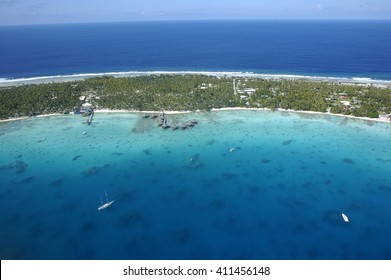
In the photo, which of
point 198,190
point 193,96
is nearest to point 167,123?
point 193,96

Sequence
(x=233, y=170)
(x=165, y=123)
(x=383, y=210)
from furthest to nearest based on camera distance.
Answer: (x=165, y=123) < (x=233, y=170) < (x=383, y=210)

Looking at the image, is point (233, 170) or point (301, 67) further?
point (301, 67)

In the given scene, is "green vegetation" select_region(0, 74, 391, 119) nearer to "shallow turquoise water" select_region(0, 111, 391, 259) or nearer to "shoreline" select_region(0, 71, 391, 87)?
"shallow turquoise water" select_region(0, 111, 391, 259)

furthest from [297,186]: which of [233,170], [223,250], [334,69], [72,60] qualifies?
[72,60]

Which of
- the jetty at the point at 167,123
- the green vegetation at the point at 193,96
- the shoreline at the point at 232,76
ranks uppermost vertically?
the green vegetation at the point at 193,96

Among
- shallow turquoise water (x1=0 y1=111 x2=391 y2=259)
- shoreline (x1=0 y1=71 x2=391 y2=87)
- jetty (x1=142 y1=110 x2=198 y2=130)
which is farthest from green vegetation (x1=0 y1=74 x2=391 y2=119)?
shoreline (x1=0 y1=71 x2=391 y2=87)

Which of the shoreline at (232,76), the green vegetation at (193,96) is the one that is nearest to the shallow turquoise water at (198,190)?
the green vegetation at (193,96)

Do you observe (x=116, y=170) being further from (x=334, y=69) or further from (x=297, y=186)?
(x=334, y=69)

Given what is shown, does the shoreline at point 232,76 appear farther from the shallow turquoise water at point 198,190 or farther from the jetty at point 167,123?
the jetty at point 167,123
